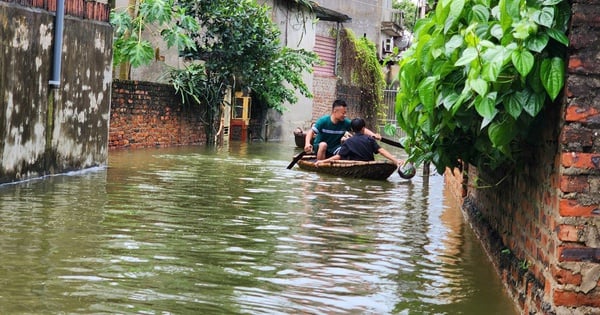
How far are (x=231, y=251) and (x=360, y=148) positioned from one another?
9.15 meters

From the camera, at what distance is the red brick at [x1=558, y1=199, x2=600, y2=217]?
5.77 meters

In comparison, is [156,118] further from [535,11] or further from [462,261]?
[535,11]

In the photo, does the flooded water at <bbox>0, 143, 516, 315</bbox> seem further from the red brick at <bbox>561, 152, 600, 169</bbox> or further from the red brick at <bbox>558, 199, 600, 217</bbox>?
the red brick at <bbox>561, 152, 600, 169</bbox>

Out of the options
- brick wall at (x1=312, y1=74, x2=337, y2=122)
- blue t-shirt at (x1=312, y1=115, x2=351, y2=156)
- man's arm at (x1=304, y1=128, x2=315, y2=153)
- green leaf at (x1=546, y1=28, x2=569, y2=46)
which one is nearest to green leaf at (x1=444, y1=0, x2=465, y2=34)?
green leaf at (x1=546, y1=28, x2=569, y2=46)

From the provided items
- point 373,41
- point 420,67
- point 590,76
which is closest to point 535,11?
point 590,76

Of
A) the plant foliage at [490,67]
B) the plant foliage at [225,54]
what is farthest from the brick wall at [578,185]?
the plant foliage at [225,54]

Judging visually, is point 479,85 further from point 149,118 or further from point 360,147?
point 149,118

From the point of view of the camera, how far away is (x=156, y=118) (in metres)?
24.8

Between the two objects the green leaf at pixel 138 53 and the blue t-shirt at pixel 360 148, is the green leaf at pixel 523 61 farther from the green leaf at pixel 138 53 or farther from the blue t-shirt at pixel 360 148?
the green leaf at pixel 138 53

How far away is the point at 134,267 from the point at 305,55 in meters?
21.9

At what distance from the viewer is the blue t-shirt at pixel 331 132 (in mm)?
18688

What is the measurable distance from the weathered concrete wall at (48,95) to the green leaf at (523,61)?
8843 mm

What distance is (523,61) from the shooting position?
561 centimetres

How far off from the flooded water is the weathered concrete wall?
1.63 feet
